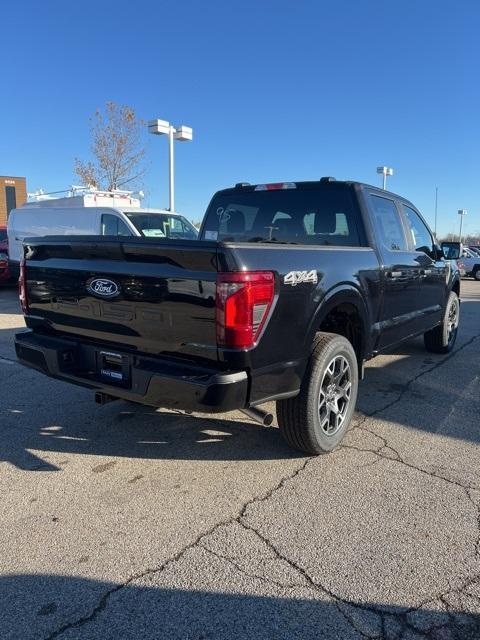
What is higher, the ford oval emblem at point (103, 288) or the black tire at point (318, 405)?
the ford oval emblem at point (103, 288)

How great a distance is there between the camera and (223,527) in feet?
9.07

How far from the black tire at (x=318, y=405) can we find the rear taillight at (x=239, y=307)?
0.72 metres

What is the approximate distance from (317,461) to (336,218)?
6.66ft

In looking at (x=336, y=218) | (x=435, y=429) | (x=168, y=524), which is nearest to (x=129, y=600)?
(x=168, y=524)

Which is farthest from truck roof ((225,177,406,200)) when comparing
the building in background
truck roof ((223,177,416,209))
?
the building in background

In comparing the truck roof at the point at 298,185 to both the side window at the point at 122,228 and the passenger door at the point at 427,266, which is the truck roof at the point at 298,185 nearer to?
the passenger door at the point at 427,266

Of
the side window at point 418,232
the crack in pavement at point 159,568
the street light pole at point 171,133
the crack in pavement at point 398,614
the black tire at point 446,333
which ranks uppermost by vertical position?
the street light pole at point 171,133

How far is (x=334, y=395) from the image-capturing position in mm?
3680

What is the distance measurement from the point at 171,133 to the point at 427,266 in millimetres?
14216

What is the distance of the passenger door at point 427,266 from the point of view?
5.39m

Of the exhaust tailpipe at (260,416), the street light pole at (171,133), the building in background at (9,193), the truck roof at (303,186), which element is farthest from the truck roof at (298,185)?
the building in background at (9,193)

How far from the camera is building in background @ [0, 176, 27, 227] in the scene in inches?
1407

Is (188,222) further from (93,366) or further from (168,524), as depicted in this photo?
(168,524)

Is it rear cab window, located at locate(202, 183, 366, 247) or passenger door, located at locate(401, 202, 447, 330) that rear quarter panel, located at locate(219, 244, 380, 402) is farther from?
passenger door, located at locate(401, 202, 447, 330)
